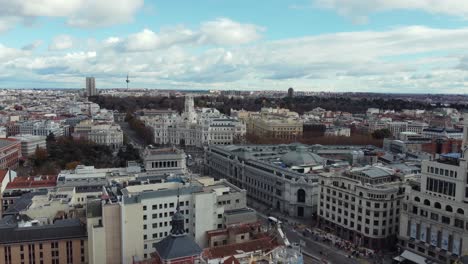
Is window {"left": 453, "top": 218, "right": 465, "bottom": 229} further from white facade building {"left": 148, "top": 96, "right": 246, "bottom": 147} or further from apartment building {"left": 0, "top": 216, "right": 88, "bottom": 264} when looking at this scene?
white facade building {"left": 148, "top": 96, "right": 246, "bottom": 147}

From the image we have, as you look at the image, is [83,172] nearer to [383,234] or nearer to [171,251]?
[171,251]

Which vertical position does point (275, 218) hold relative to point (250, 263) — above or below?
below

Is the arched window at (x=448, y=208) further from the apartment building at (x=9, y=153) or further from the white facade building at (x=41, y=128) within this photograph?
the white facade building at (x=41, y=128)

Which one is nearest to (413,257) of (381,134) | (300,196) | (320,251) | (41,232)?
(320,251)

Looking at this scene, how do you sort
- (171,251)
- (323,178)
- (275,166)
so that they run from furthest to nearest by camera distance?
(275,166) < (323,178) < (171,251)

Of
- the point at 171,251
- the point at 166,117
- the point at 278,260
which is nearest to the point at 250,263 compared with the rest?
the point at 278,260

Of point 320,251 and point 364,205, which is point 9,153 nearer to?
point 320,251

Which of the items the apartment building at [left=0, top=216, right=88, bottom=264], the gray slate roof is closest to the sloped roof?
the gray slate roof
